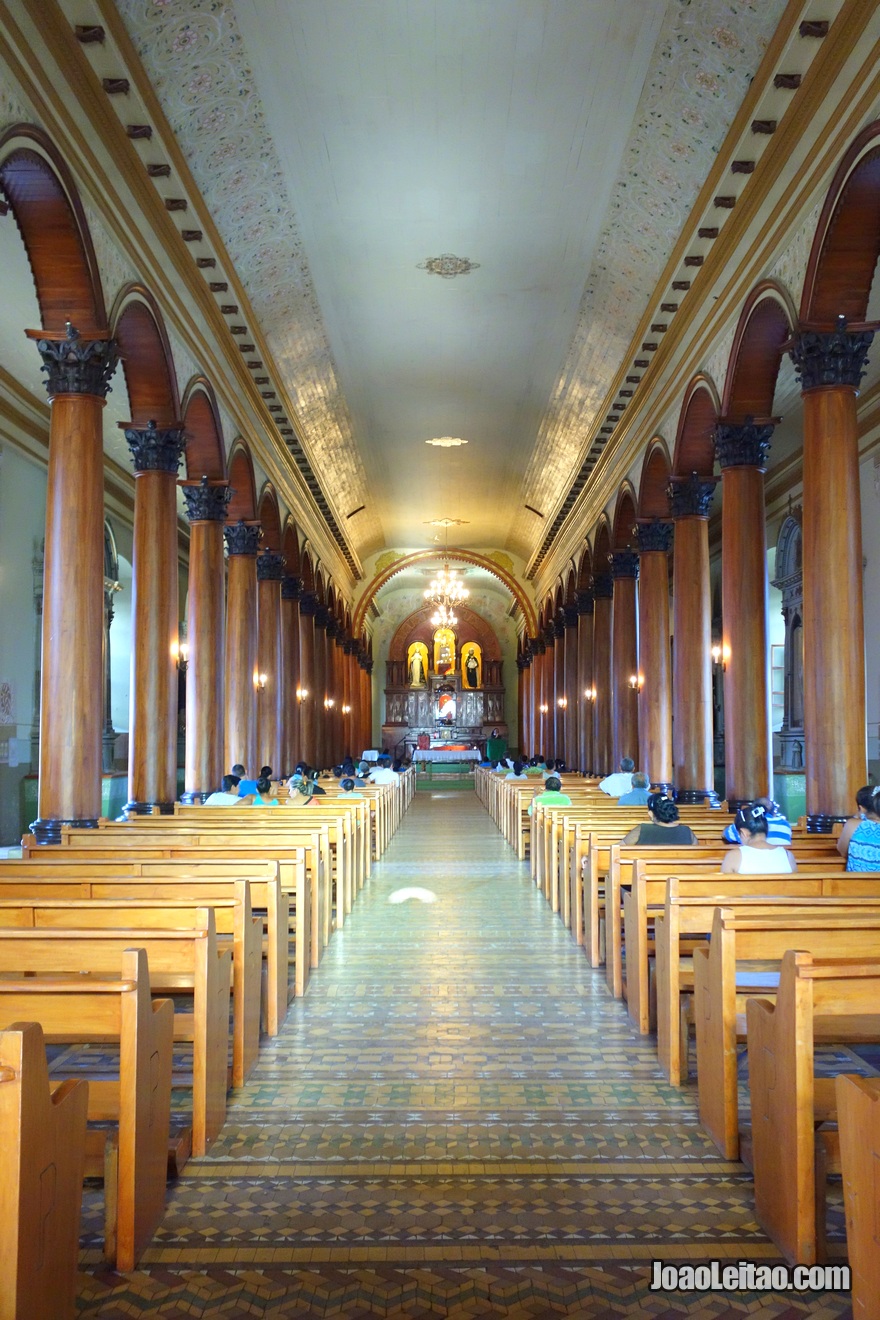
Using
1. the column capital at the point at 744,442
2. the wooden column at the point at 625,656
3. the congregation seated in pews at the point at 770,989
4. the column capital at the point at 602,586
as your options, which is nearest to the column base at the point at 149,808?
the congregation seated in pews at the point at 770,989

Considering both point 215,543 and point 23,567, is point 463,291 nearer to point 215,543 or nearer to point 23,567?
point 215,543

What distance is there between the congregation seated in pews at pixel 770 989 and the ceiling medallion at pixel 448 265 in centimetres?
1022

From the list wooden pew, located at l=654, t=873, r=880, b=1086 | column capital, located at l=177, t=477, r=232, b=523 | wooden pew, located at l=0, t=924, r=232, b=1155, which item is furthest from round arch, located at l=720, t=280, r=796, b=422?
wooden pew, located at l=0, t=924, r=232, b=1155

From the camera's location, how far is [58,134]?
858 centimetres

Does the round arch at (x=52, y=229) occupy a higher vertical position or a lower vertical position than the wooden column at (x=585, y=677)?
higher

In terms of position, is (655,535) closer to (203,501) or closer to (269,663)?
(203,501)

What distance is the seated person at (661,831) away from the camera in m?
7.54

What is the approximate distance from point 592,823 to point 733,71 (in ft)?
22.8

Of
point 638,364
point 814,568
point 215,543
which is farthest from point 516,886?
point 638,364

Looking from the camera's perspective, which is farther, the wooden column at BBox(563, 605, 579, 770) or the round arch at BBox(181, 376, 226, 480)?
the wooden column at BBox(563, 605, 579, 770)

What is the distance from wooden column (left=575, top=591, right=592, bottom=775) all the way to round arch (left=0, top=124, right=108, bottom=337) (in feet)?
56.1

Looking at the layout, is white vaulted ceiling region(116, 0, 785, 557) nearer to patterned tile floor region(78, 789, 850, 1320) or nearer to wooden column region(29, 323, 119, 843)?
wooden column region(29, 323, 119, 843)

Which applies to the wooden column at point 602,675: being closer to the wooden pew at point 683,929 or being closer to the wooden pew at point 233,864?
the wooden pew at point 233,864

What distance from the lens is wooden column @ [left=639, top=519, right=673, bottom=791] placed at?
17.3 meters
